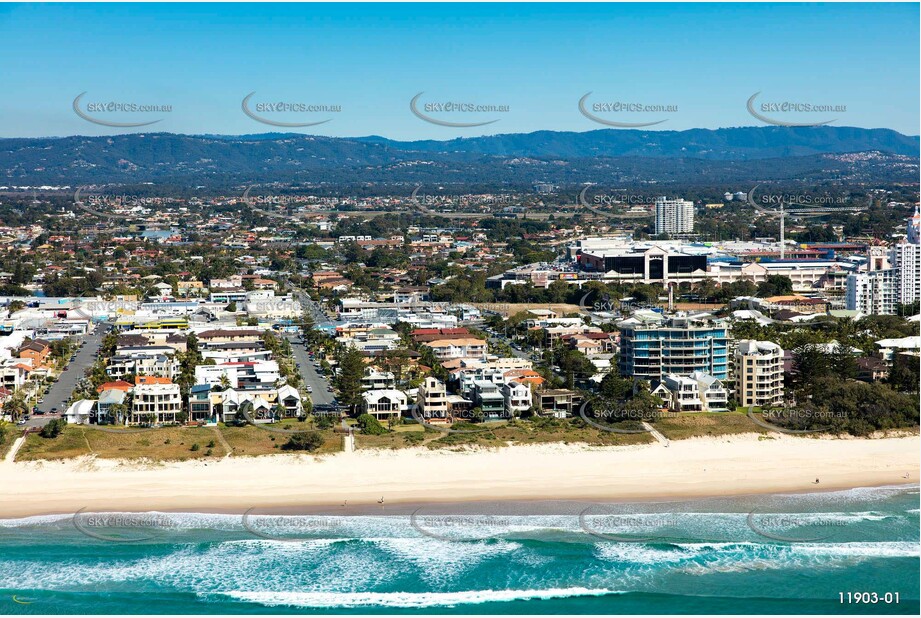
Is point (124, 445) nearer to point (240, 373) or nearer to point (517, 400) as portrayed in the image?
point (240, 373)

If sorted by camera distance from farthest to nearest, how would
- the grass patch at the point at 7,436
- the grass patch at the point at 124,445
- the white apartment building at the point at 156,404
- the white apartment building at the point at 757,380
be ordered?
1. the white apartment building at the point at 757,380
2. the white apartment building at the point at 156,404
3. the grass patch at the point at 7,436
4. the grass patch at the point at 124,445

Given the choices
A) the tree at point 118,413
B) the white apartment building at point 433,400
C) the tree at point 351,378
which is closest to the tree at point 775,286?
the tree at point 351,378

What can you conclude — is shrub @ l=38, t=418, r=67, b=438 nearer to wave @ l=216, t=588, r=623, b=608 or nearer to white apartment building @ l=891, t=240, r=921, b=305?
wave @ l=216, t=588, r=623, b=608

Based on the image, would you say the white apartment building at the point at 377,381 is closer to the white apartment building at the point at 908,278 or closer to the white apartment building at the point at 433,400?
the white apartment building at the point at 433,400

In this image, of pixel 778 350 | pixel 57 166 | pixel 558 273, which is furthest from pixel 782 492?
pixel 57 166

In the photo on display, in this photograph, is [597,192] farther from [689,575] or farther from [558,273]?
[689,575]

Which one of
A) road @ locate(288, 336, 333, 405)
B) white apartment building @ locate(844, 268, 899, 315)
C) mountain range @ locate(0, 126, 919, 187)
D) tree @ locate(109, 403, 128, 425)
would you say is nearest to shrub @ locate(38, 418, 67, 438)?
tree @ locate(109, 403, 128, 425)
